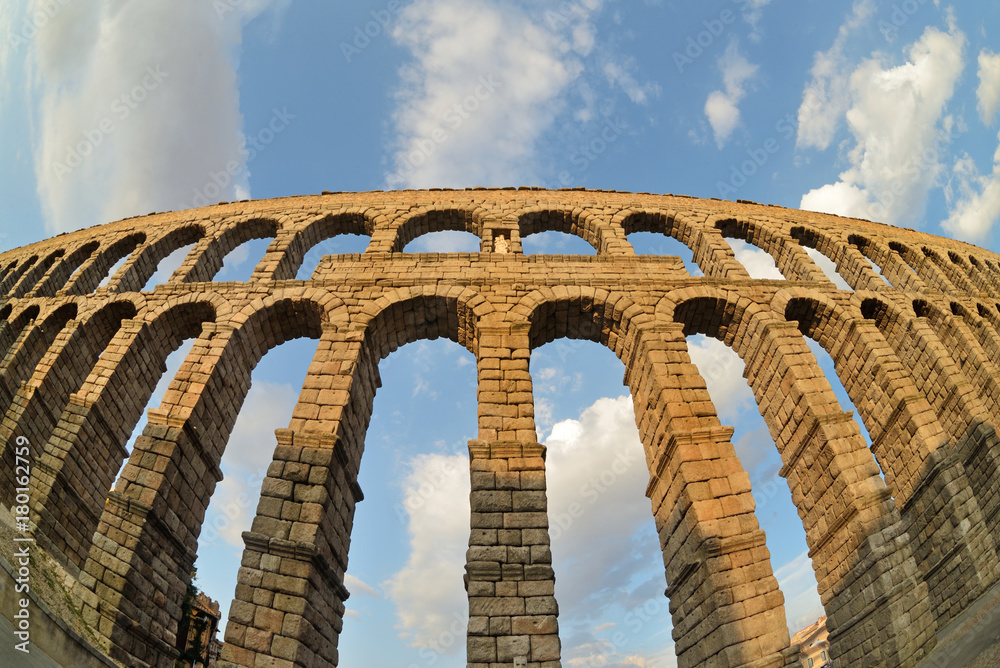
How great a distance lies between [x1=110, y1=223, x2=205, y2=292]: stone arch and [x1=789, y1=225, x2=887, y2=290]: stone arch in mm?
18879

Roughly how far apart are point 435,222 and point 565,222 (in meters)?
3.95

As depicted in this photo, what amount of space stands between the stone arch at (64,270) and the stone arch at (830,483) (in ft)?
58.1

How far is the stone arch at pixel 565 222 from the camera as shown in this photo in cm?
1523

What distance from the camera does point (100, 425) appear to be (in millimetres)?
10727

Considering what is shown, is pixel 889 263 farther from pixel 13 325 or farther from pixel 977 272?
pixel 13 325

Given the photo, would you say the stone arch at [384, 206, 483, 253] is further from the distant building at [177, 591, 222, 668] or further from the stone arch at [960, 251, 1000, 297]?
the stone arch at [960, 251, 1000, 297]

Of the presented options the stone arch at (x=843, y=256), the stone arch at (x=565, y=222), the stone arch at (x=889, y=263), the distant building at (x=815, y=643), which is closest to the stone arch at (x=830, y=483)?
the stone arch at (x=565, y=222)

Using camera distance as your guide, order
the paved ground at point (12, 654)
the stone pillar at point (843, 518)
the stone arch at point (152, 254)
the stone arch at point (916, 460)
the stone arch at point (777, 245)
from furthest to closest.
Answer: the stone arch at point (152, 254) → the stone arch at point (777, 245) → the stone arch at point (916, 460) → the stone pillar at point (843, 518) → the paved ground at point (12, 654)

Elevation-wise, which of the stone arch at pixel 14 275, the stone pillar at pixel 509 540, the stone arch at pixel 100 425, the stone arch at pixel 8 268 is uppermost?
the stone arch at pixel 8 268

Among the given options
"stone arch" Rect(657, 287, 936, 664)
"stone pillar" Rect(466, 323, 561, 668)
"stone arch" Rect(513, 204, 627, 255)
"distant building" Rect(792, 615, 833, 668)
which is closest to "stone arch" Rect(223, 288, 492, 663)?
"stone pillar" Rect(466, 323, 561, 668)

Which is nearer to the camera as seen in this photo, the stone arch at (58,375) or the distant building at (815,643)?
the stone arch at (58,375)

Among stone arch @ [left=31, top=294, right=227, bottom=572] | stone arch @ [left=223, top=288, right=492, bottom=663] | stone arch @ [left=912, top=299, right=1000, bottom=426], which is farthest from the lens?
stone arch @ [left=912, top=299, right=1000, bottom=426]

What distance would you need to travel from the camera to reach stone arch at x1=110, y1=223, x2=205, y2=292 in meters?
14.8

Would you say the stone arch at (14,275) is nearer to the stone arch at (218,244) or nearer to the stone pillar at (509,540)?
the stone arch at (218,244)
